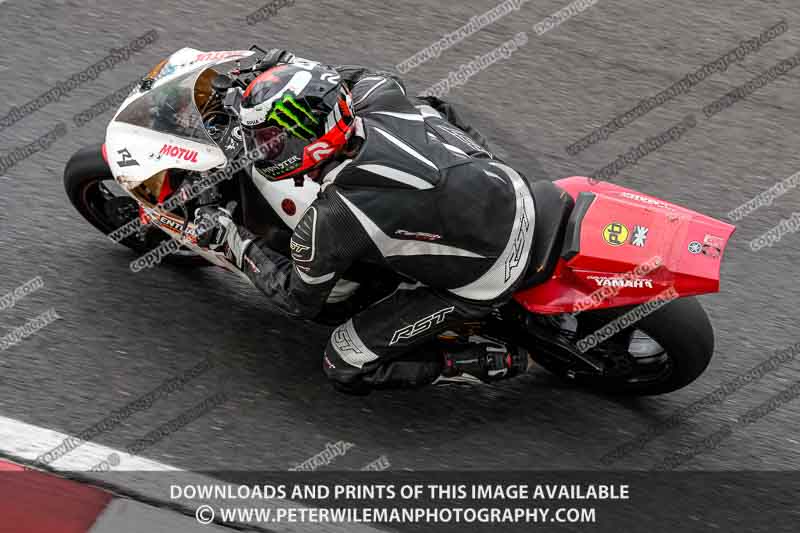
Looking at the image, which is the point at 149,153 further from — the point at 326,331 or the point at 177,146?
the point at 326,331

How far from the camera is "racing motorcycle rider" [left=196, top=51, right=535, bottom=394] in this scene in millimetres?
3957

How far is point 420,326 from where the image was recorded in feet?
14.5

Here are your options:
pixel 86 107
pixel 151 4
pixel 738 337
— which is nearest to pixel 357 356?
pixel 738 337

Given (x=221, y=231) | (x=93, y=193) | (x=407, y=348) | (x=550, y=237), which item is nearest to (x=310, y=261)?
(x=221, y=231)

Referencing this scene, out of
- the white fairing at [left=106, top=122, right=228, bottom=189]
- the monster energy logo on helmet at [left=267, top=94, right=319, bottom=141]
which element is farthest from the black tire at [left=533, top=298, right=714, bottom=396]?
the white fairing at [left=106, top=122, right=228, bottom=189]

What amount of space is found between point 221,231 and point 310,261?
0.56m

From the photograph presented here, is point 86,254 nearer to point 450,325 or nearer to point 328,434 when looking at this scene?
point 328,434

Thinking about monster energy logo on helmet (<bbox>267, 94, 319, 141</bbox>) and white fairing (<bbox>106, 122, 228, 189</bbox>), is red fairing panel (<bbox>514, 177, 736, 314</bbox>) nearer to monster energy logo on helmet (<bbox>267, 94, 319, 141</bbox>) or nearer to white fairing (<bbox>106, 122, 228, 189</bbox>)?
monster energy logo on helmet (<bbox>267, 94, 319, 141</bbox>)

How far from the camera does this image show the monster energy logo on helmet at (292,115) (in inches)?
152

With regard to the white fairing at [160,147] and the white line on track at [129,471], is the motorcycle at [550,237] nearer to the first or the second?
the white fairing at [160,147]

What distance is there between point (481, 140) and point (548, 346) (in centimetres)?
98

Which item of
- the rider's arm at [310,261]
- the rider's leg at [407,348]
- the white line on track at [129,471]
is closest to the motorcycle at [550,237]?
the rider's leg at [407,348]

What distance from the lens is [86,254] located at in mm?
5344

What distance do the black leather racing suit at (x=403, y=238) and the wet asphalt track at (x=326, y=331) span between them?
433mm
